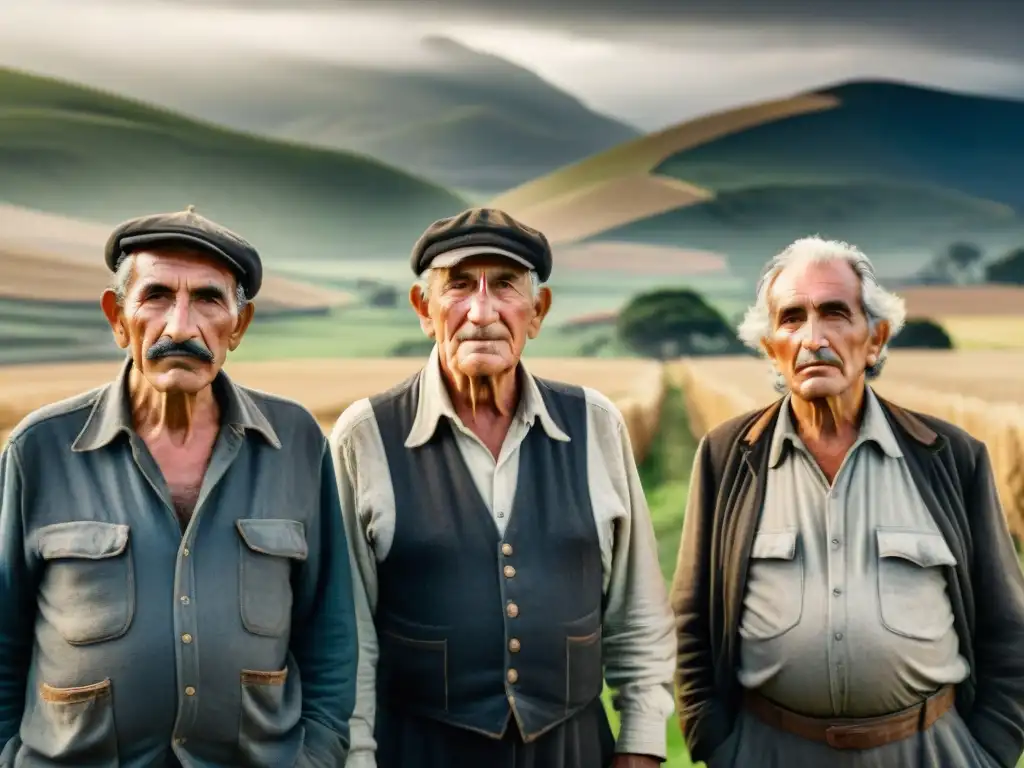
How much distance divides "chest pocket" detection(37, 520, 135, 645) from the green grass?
10.1 feet

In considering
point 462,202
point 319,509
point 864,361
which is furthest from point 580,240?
point 319,509

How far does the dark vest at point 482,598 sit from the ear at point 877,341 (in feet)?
2.57

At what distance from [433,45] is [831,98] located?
293 centimetres

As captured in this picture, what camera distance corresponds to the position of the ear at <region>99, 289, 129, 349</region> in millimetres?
1989

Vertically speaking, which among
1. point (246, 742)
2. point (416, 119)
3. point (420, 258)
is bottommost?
point (246, 742)

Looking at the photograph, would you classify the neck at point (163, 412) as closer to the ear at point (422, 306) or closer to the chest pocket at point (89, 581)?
the chest pocket at point (89, 581)

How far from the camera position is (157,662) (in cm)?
184

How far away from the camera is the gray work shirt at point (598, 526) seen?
85.4 inches

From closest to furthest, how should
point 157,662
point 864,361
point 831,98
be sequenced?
point 157,662 → point 864,361 → point 831,98

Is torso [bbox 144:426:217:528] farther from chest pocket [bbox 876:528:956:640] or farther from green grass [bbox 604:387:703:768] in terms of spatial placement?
green grass [bbox 604:387:703:768]

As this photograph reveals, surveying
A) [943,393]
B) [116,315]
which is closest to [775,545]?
[116,315]

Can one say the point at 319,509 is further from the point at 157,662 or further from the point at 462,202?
the point at 462,202

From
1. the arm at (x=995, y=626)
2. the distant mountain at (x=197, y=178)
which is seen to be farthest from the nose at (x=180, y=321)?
the distant mountain at (x=197, y=178)

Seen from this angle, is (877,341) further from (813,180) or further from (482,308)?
(813,180)
